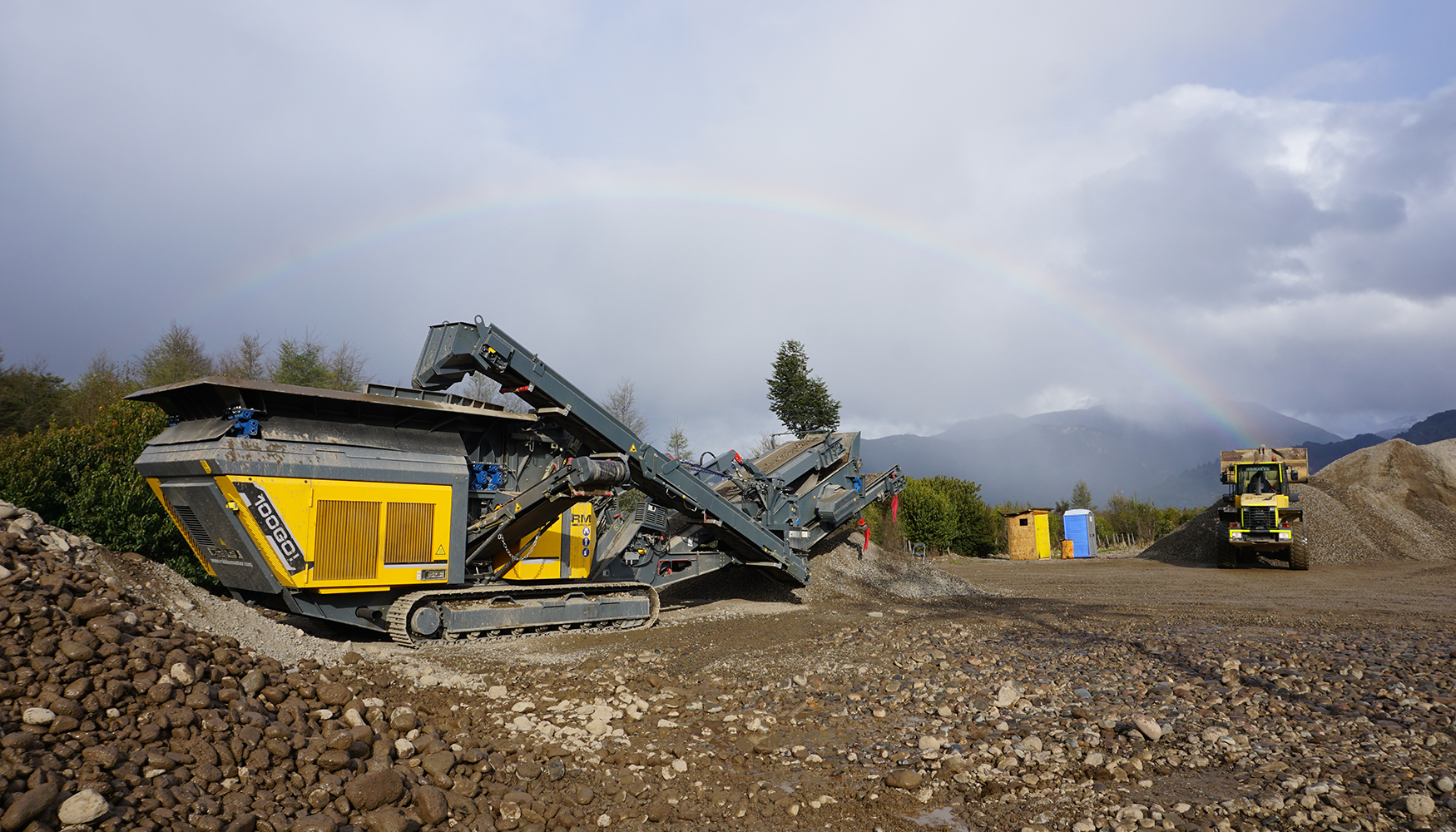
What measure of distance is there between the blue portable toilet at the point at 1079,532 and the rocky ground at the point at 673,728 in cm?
2441

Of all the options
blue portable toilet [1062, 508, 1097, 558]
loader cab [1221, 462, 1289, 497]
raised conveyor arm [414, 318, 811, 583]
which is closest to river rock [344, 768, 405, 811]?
raised conveyor arm [414, 318, 811, 583]

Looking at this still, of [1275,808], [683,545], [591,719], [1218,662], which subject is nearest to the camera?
[1275,808]

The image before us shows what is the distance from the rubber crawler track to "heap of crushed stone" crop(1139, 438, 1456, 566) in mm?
21409

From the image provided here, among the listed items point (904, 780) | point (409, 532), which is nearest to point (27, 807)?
point (904, 780)

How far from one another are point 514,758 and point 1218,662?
22.0 ft

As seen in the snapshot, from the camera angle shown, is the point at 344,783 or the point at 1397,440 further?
the point at 1397,440

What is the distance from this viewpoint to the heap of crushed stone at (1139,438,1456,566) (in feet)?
81.7

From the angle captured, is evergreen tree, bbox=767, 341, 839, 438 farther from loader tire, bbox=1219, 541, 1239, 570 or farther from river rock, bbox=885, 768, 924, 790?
river rock, bbox=885, 768, 924, 790

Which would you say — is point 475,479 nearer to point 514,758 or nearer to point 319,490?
point 319,490

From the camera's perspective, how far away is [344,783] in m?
4.33

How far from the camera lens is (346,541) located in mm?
8219

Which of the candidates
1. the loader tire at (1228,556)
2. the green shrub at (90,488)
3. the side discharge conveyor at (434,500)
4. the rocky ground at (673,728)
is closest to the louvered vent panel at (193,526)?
the side discharge conveyor at (434,500)

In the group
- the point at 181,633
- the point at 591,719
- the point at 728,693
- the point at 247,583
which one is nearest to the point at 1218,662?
the point at 728,693

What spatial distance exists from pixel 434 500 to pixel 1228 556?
24.1 meters
